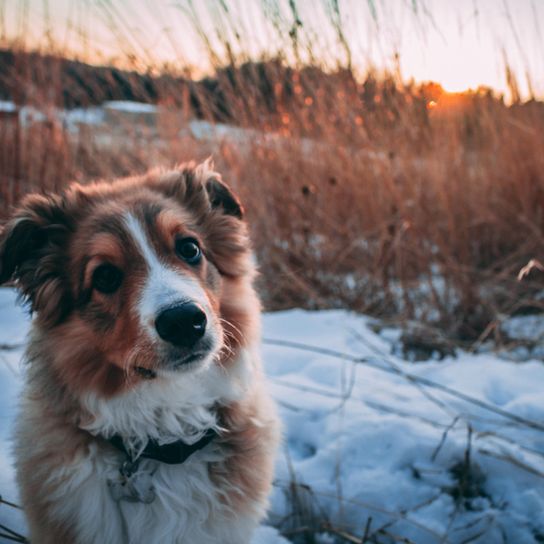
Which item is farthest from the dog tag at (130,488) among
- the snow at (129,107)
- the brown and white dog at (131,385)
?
the snow at (129,107)

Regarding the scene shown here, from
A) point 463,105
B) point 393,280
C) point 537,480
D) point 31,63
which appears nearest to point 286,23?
point 463,105

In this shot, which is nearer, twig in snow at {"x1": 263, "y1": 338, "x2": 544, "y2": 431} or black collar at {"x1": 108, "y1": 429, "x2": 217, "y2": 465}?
black collar at {"x1": 108, "y1": 429, "x2": 217, "y2": 465}

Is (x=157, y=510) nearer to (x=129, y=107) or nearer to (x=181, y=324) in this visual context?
(x=181, y=324)

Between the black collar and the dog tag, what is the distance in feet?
0.27

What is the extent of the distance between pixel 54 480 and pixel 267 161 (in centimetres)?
379

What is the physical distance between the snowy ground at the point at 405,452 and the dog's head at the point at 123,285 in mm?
818

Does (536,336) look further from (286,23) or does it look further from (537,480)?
(286,23)

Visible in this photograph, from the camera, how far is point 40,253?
2287 mm

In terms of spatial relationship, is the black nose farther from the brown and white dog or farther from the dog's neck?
the dog's neck

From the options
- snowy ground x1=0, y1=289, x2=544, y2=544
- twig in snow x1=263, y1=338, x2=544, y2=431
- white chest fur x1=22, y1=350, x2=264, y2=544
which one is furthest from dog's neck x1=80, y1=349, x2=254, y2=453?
twig in snow x1=263, y1=338, x2=544, y2=431

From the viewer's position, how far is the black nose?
188 centimetres

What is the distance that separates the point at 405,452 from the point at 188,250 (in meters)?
1.50

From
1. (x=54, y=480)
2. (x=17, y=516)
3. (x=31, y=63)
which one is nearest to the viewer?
(x=54, y=480)

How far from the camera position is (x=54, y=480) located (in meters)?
2.01
